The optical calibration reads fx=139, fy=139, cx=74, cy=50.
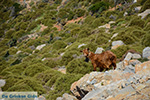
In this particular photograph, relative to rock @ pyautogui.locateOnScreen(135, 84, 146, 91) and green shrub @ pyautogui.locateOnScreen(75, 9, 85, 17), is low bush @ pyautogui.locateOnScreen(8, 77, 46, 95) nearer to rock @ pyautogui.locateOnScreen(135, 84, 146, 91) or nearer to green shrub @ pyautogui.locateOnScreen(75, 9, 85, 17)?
rock @ pyautogui.locateOnScreen(135, 84, 146, 91)

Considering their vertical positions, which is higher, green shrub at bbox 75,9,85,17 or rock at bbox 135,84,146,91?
rock at bbox 135,84,146,91

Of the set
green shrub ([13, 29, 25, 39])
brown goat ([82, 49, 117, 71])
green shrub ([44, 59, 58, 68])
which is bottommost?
green shrub ([13, 29, 25, 39])

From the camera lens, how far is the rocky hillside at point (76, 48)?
5113 mm

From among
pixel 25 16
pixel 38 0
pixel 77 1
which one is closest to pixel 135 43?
pixel 77 1

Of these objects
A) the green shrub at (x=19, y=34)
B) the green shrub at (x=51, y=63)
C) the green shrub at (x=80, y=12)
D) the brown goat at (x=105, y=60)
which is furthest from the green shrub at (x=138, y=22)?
the green shrub at (x=19, y=34)

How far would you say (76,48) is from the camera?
13969mm

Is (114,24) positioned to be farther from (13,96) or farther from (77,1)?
(77,1)

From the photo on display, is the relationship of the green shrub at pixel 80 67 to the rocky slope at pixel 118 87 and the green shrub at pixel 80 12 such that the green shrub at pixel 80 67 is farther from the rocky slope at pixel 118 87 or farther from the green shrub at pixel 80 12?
the green shrub at pixel 80 12

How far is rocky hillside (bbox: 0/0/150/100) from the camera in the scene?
5113 mm

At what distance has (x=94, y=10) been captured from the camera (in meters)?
28.4

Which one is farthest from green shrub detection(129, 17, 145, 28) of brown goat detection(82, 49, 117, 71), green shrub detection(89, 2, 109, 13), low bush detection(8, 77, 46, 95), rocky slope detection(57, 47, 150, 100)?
green shrub detection(89, 2, 109, 13)

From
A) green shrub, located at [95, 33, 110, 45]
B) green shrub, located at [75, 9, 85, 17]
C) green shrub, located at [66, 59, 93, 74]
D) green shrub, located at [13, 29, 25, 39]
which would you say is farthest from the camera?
green shrub, located at [13, 29, 25, 39]

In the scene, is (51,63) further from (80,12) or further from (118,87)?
(80,12)

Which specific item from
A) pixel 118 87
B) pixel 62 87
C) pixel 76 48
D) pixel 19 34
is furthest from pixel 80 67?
pixel 19 34
